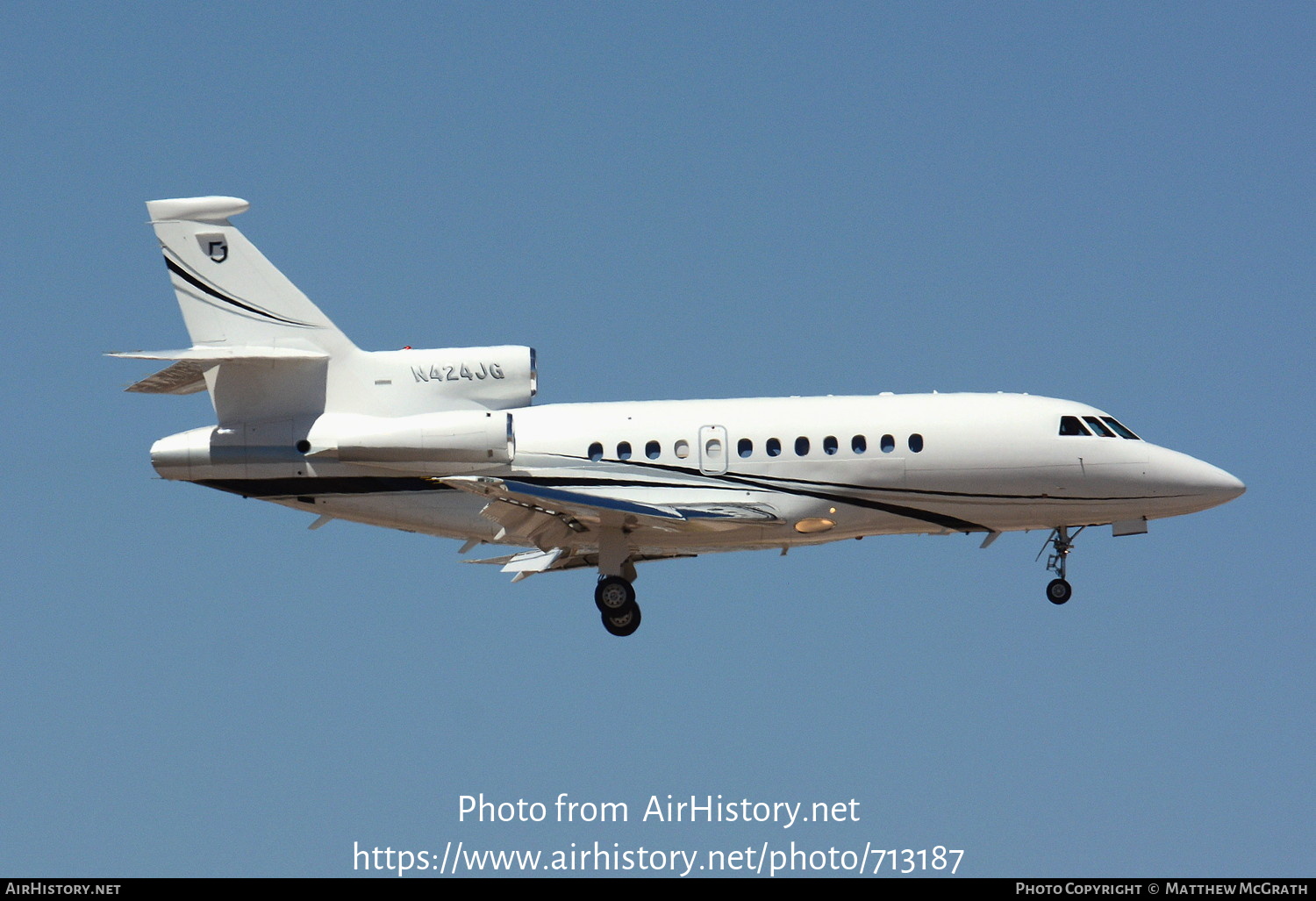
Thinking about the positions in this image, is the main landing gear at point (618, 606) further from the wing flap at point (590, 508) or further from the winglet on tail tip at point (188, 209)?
the winglet on tail tip at point (188, 209)

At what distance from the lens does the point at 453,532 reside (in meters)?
27.2

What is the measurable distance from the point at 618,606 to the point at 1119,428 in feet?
29.2

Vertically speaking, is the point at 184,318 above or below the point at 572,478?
above

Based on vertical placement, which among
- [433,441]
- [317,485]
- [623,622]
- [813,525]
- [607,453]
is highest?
[433,441]

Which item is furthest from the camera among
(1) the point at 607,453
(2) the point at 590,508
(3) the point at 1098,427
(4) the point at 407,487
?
(3) the point at 1098,427

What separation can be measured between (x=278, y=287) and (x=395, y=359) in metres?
2.38

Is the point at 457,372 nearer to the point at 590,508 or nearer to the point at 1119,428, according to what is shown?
the point at 590,508

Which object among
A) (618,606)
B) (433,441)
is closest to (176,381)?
(433,441)

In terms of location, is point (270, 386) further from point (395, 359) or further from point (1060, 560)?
point (1060, 560)

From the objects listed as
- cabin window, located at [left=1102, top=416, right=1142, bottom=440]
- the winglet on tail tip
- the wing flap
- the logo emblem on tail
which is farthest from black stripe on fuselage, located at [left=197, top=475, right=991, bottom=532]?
the winglet on tail tip

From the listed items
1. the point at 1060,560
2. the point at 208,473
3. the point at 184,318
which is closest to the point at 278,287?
the point at 184,318

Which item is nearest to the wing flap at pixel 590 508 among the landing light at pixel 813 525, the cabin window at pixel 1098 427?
the landing light at pixel 813 525

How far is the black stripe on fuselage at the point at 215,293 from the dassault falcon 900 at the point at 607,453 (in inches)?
Answer: 1.2

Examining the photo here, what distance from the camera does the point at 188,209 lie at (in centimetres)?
2742
